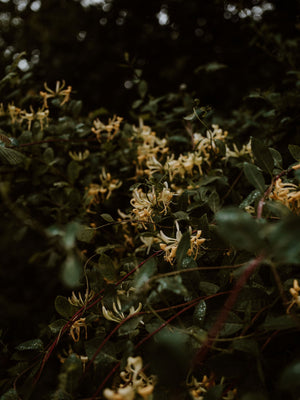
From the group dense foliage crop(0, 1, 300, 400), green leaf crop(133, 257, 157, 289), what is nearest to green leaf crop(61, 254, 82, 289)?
dense foliage crop(0, 1, 300, 400)

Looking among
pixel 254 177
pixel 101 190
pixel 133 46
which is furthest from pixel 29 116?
pixel 133 46

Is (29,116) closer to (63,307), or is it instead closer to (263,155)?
(63,307)

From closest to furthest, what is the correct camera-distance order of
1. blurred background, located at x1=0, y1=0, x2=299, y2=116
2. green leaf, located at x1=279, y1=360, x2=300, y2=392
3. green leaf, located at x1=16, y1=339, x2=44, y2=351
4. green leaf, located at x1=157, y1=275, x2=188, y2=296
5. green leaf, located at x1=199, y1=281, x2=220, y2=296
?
green leaf, located at x1=279, y1=360, x2=300, y2=392 → green leaf, located at x1=157, y1=275, x2=188, y2=296 → green leaf, located at x1=199, y1=281, x2=220, y2=296 → green leaf, located at x1=16, y1=339, x2=44, y2=351 → blurred background, located at x1=0, y1=0, x2=299, y2=116

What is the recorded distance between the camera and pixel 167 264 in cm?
65

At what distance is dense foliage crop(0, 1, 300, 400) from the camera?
429mm

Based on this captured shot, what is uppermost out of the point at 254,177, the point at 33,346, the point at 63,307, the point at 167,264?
the point at 254,177

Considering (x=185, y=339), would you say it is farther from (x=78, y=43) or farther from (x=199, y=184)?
(x=78, y=43)

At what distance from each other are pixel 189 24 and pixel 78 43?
948mm

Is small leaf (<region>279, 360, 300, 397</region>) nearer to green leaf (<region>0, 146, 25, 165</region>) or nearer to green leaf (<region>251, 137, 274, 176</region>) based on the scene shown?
green leaf (<region>251, 137, 274, 176</region>)

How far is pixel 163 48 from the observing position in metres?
2.63

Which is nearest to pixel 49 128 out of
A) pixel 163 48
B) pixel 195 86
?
pixel 195 86

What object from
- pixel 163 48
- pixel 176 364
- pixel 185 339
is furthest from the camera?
pixel 163 48

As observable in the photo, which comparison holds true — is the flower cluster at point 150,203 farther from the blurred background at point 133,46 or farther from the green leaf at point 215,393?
the blurred background at point 133,46


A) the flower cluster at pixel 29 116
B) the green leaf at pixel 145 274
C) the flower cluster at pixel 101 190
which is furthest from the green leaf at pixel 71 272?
the flower cluster at pixel 29 116
